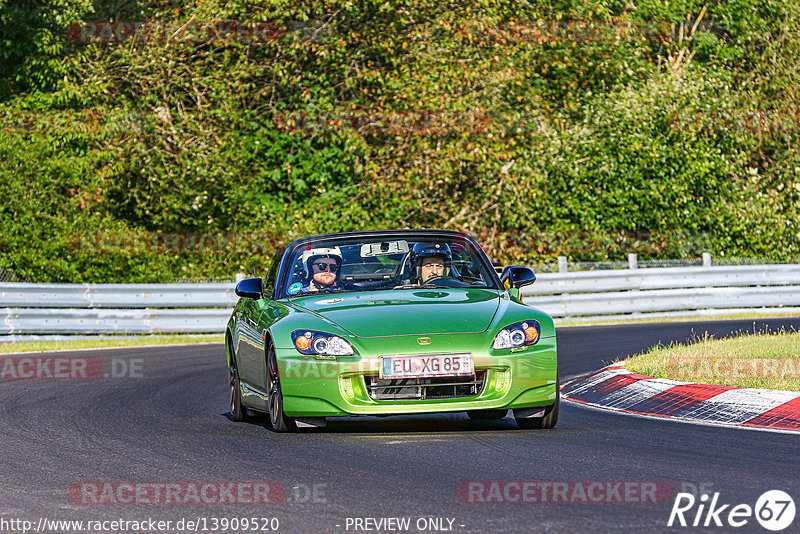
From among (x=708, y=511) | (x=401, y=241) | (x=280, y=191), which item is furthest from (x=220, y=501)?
(x=280, y=191)

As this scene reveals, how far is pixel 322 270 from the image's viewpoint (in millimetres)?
10281

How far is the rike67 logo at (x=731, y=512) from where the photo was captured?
18.6ft

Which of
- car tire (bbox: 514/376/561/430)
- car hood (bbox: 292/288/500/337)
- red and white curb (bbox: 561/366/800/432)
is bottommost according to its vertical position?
red and white curb (bbox: 561/366/800/432)

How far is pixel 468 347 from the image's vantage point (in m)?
8.82

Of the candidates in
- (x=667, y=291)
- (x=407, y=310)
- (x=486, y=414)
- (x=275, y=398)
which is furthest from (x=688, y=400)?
(x=667, y=291)

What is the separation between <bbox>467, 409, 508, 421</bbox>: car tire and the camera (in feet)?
30.4

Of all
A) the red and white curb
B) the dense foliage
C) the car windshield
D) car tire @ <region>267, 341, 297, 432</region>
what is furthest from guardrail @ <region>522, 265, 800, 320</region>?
car tire @ <region>267, 341, 297, 432</region>

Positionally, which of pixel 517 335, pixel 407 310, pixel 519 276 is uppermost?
pixel 519 276

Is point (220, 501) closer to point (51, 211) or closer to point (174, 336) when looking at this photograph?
point (174, 336)

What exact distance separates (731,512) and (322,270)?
498 cm

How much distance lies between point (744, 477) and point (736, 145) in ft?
91.5

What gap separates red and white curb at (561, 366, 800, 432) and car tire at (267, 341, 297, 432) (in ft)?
9.58

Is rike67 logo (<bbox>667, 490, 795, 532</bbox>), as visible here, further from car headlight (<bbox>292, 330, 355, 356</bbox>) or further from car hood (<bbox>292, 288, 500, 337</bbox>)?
car headlight (<bbox>292, 330, 355, 356</bbox>)

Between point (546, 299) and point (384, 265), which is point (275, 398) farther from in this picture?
point (546, 299)
